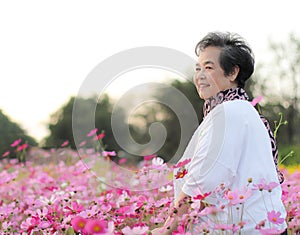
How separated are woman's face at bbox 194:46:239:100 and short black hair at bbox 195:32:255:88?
0.02 m

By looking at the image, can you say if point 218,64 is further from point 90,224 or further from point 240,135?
point 90,224

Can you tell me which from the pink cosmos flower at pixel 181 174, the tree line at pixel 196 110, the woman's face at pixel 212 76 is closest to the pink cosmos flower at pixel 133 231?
the pink cosmos flower at pixel 181 174

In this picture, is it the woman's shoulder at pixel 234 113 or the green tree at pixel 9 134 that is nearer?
the woman's shoulder at pixel 234 113

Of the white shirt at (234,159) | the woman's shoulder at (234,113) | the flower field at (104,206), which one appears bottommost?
the flower field at (104,206)

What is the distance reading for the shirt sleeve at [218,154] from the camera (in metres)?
1.77

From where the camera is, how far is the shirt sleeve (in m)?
1.77

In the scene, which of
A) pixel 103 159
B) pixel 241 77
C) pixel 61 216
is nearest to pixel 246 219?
pixel 241 77

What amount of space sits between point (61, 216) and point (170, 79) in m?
14.4

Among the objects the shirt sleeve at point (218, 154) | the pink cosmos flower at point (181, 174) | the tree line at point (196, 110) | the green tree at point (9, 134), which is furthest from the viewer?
the tree line at point (196, 110)

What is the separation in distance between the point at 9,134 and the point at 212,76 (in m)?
6.97

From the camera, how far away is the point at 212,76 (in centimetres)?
210

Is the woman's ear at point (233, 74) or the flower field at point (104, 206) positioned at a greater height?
the woman's ear at point (233, 74)

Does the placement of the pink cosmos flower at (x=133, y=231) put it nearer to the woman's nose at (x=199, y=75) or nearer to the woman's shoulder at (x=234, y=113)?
the woman's shoulder at (x=234, y=113)

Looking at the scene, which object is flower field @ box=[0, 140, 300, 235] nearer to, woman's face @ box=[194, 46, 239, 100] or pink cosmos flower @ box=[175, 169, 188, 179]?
pink cosmos flower @ box=[175, 169, 188, 179]
